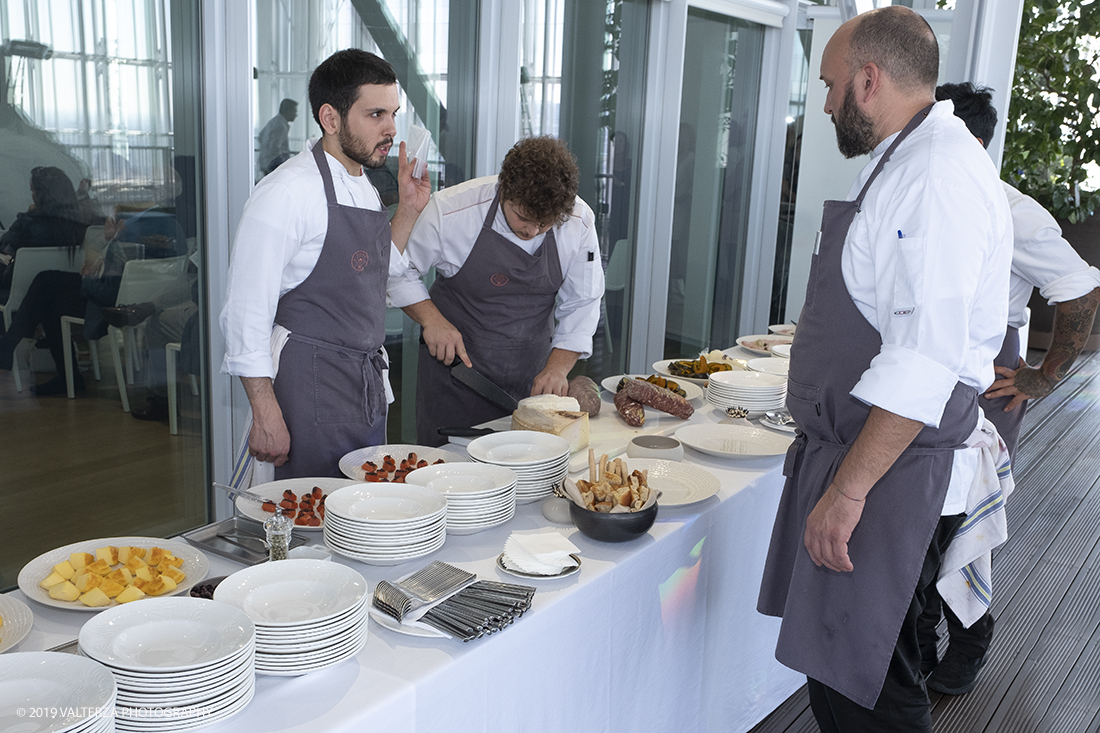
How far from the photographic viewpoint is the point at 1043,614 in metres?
3.38

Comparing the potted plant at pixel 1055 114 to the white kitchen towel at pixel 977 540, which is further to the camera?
the potted plant at pixel 1055 114

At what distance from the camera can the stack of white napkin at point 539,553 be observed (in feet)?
5.41

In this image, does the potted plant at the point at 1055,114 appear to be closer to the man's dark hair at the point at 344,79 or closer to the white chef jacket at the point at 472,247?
the white chef jacket at the point at 472,247

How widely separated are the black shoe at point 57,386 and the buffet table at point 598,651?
1.88m

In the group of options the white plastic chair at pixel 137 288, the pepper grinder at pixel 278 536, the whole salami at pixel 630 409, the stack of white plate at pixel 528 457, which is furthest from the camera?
the white plastic chair at pixel 137 288

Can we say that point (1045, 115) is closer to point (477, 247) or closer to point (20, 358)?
point (477, 247)

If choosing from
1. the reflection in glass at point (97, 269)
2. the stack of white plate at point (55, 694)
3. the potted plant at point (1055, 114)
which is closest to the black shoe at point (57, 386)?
the reflection in glass at point (97, 269)

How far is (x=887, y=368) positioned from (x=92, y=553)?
54.0 inches

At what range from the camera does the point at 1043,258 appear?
265 centimetres

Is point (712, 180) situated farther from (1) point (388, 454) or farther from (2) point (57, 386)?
(1) point (388, 454)

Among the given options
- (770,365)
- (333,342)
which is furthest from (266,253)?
(770,365)

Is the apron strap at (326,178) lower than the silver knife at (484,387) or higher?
higher

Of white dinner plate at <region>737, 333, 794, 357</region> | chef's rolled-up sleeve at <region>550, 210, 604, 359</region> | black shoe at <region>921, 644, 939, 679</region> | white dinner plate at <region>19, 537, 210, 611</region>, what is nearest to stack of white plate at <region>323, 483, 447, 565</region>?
white dinner plate at <region>19, 537, 210, 611</region>

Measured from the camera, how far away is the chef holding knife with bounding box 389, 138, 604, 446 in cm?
297
